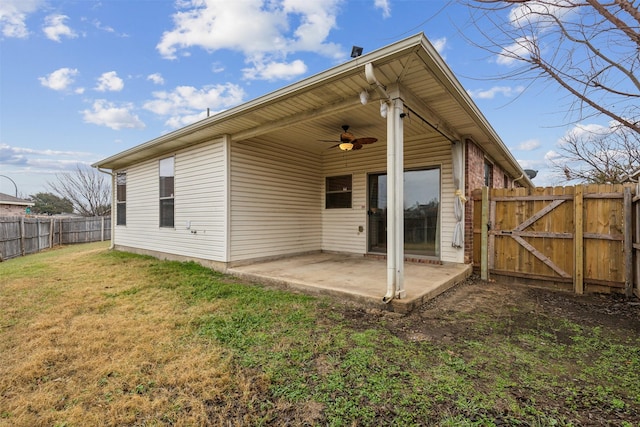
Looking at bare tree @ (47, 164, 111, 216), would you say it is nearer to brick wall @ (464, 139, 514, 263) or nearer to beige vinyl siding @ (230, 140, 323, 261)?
beige vinyl siding @ (230, 140, 323, 261)

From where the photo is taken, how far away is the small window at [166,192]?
23.9 feet

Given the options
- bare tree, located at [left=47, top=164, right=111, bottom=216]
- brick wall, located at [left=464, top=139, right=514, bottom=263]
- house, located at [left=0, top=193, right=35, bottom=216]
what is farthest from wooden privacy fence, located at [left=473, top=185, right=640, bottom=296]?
bare tree, located at [left=47, top=164, right=111, bottom=216]

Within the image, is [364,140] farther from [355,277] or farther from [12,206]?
[12,206]

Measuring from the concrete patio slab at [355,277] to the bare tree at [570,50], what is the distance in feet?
8.45

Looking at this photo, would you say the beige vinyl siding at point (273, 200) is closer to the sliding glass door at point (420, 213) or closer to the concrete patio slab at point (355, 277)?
the concrete patio slab at point (355, 277)

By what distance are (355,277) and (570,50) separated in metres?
3.68

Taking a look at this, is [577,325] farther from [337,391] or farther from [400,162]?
[337,391]

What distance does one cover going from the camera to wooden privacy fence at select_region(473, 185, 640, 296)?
4.22m

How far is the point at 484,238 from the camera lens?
18.0 feet

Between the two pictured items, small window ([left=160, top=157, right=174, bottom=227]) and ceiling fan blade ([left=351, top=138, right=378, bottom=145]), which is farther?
small window ([left=160, top=157, right=174, bottom=227])

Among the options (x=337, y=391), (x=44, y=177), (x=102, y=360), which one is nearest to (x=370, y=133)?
(x=337, y=391)

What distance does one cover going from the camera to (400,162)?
359 centimetres

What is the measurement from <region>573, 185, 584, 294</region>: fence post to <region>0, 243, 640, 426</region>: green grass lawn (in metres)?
1.38

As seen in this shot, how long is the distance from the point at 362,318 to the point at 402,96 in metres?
2.79
